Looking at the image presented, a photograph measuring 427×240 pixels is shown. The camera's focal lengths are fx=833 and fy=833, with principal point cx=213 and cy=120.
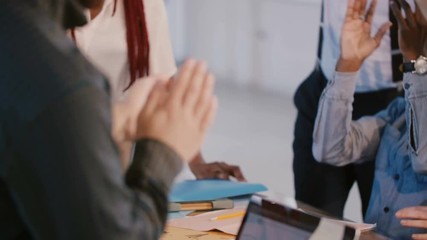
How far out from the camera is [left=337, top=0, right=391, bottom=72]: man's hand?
2.01 meters

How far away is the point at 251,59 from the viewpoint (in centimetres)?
562

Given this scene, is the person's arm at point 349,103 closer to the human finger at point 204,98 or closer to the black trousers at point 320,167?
the black trousers at point 320,167

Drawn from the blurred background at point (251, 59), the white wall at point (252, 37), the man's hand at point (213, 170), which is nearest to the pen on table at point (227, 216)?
the man's hand at point (213, 170)

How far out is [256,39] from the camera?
5570mm

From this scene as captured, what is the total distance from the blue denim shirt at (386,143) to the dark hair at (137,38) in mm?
466

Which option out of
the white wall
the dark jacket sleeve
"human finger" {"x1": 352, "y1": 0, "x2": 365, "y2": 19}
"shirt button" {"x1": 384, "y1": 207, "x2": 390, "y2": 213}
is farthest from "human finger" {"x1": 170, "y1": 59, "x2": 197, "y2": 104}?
the white wall

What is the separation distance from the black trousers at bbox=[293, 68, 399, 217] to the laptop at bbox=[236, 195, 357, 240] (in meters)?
0.79

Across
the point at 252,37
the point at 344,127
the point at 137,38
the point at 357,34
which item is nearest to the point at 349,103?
the point at 344,127

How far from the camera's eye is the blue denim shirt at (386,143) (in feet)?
5.98

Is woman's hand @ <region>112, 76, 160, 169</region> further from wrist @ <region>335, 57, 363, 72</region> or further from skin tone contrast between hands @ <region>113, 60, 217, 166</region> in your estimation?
wrist @ <region>335, 57, 363, 72</region>

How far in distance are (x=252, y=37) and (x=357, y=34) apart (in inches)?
141

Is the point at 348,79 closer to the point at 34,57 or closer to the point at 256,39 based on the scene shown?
the point at 34,57

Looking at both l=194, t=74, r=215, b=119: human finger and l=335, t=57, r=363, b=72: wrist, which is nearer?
l=194, t=74, r=215, b=119: human finger

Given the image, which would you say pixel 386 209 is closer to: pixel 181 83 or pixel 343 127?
pixel 343 127
